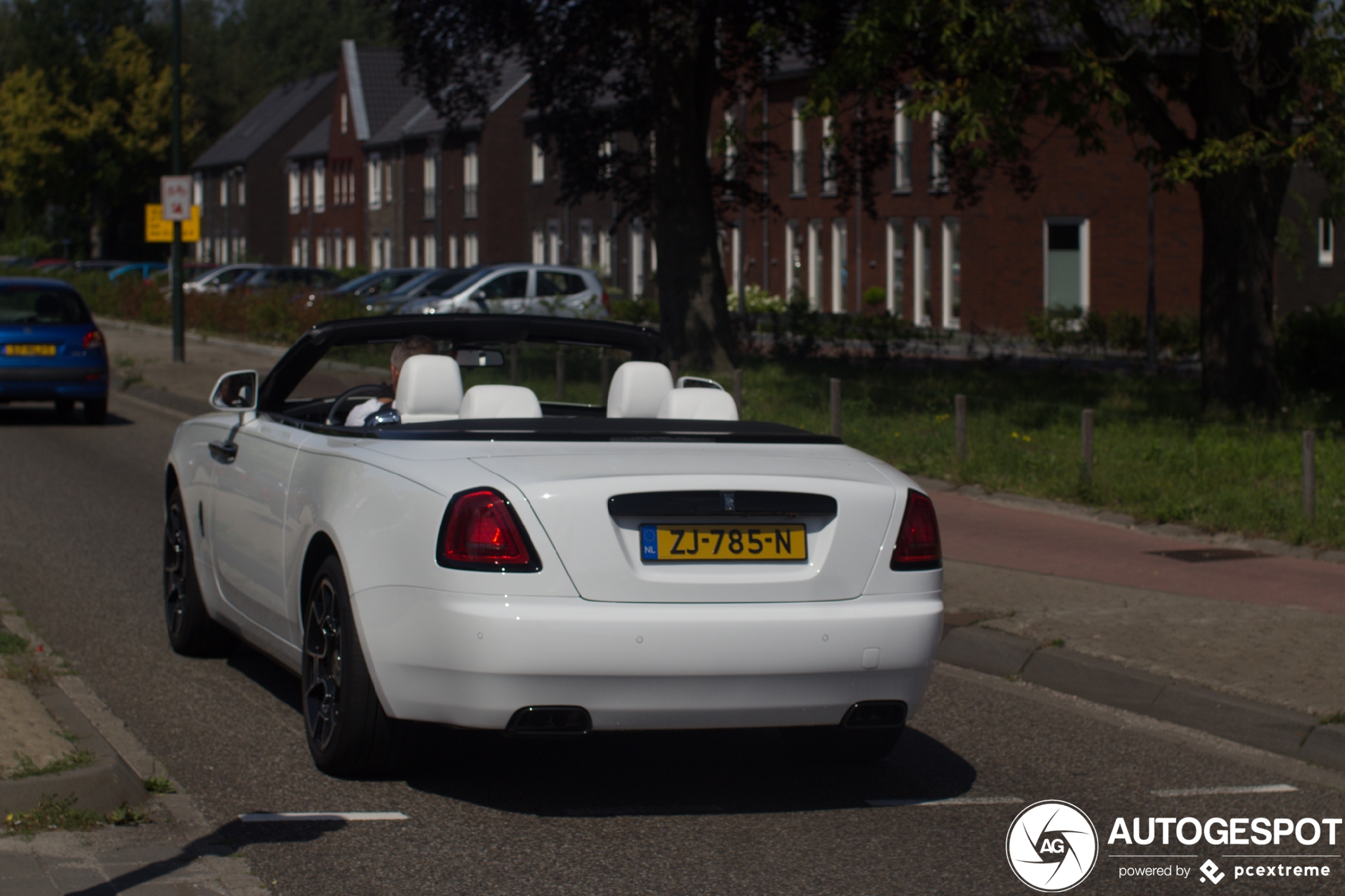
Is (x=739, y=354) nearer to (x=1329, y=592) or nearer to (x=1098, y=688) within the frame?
(x=1329, y=592)

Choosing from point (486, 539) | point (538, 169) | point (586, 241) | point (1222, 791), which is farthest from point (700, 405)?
point (538, 169)

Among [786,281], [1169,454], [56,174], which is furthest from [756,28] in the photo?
[56,174]

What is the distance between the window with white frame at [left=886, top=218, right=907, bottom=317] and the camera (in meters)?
46.0

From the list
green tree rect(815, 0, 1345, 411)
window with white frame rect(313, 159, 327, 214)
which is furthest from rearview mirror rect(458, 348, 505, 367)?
window with white frame rect(313, 159, 327, 214)

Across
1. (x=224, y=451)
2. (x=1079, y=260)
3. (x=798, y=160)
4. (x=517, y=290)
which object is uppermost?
(x=798, y=160)

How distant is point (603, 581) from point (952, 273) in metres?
40.7

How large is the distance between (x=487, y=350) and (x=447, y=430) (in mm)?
1677

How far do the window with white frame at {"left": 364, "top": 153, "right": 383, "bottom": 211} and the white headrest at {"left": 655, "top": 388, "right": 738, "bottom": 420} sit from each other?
2922 inches

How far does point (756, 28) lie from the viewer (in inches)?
656

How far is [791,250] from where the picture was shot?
164 ft

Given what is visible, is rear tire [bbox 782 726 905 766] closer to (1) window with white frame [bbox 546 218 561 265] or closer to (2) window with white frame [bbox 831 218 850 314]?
(2) window with white frame [bbox 831 218 850 314]

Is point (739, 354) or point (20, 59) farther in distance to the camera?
point (20, 59)

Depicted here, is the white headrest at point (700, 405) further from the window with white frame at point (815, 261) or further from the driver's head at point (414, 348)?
the window with white frame at point (815, 261)

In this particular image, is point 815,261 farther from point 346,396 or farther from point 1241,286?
point 346,396
